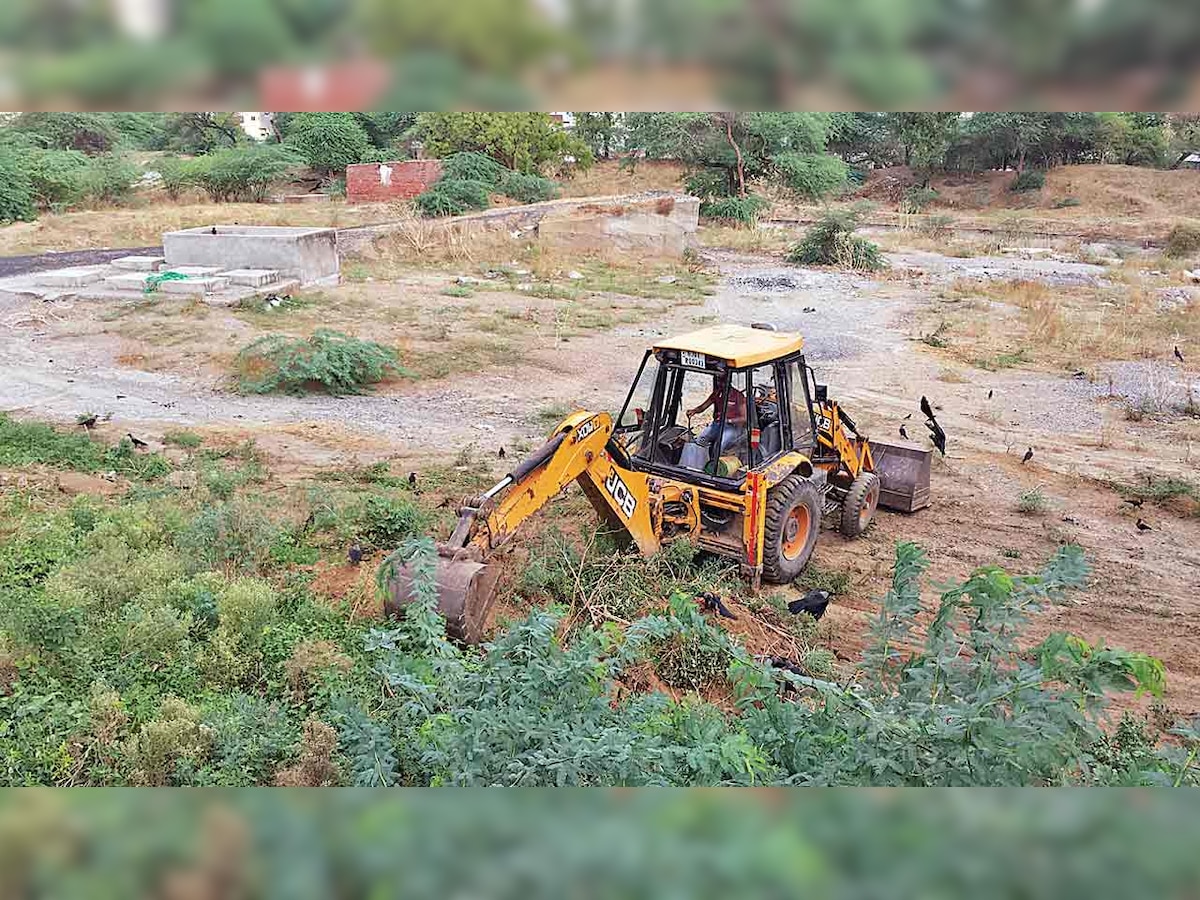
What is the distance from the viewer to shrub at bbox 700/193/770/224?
3222 cm

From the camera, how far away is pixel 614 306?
19.7 metres

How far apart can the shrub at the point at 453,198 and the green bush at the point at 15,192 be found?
10.7m

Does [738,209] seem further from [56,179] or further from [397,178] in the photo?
[56,179]

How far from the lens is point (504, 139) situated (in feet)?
109

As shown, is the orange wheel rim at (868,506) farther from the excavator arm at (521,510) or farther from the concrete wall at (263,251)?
the concrete wall at (263,251)

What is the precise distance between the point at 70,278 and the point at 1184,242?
27.8 meters

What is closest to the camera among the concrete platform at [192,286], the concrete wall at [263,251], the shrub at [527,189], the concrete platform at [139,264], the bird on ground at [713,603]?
the bird on ground at [713,603]

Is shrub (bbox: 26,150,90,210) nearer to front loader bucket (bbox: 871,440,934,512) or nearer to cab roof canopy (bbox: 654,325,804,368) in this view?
cab roof canopy (bbox: 654,325,804,368)

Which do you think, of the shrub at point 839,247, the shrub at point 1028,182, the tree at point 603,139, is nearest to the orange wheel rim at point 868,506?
the shrub at point 839,247

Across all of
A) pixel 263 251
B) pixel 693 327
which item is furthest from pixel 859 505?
pixel 263 251

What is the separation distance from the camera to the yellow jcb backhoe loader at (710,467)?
667 centimetres

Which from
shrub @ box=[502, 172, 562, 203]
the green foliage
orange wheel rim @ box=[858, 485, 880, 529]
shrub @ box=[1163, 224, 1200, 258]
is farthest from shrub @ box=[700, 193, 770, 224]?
orange wheel rim @ box=[858, 485, 880, 529]

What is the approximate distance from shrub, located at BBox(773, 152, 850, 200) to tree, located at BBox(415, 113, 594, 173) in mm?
7875
